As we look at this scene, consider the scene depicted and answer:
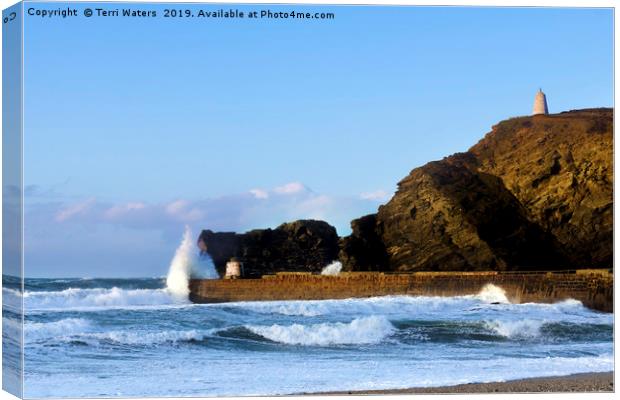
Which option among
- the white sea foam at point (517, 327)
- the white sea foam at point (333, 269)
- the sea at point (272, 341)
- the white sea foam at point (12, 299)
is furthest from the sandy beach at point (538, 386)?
the white sea foam at point (12, 299)

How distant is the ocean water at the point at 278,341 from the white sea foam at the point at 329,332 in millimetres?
13

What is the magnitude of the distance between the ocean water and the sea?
2 cm

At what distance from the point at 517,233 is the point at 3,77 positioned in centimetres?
642

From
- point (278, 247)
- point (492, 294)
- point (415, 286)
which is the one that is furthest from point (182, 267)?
point (492, 294)

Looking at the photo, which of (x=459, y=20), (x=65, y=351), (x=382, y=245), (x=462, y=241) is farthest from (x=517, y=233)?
(x=65, y=351)

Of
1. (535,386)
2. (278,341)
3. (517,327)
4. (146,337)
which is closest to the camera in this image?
(535,386)

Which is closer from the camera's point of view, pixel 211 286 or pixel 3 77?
pixel 3 77

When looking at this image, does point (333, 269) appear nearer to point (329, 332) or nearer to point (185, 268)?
point (329, 332)

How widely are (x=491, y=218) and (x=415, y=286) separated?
1248 mm

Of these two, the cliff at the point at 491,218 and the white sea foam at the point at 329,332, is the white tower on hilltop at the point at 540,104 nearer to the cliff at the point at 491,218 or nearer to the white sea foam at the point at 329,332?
the cliff at the point at 491,218

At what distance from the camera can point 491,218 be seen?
15320 mm

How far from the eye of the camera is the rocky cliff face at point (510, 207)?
14203 millimetres

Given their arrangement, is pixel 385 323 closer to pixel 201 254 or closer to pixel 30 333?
pixel 201 254

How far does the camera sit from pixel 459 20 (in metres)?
13.2
